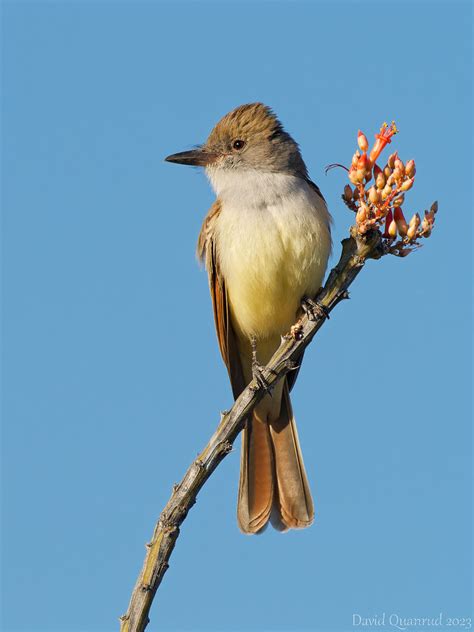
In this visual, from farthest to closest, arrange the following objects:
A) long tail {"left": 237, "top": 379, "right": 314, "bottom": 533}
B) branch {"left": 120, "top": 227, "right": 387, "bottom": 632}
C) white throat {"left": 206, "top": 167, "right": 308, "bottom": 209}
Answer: white throat {"left": 206, "top": 167, "right": 308, "bottom": 209} < long tail {"left": 237, "top": 379, "right": 314, "bottom": 533} < branch {"left": 120, "top": 227, "right": 387, "bottom": 632}

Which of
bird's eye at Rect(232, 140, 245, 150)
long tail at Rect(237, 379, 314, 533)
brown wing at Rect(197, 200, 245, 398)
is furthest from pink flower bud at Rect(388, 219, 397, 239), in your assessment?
bird's eye at Rect(232, 140, 245, 150)

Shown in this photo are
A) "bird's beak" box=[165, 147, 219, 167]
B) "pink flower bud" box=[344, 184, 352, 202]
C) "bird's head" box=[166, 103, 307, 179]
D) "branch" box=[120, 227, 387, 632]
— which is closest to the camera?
"branch" box=[120, 227, 387, 632]

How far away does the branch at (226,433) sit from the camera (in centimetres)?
439

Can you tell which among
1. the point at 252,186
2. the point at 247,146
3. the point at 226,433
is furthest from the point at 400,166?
the point at 247,146

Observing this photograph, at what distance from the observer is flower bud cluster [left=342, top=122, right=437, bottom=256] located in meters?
4.95

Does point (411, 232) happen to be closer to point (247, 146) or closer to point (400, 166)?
point (400, 166)

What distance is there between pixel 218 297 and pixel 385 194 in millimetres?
2564

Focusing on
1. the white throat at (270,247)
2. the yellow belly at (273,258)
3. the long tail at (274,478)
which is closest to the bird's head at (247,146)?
the white throat at (270,247)

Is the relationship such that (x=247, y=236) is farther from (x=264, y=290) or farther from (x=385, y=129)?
(x=385, y=129)

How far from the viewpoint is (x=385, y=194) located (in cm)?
499

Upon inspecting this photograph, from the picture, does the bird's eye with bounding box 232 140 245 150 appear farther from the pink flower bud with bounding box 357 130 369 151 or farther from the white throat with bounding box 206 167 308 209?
the pink flower bud with bounding box 357 130 369 151

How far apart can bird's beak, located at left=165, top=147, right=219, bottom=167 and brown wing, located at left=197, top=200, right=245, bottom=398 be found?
600mm

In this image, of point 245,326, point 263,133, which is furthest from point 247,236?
point 263,133

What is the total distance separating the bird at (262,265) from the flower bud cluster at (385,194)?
58.7 inches
